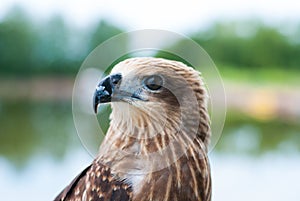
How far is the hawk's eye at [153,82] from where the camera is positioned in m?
0.73

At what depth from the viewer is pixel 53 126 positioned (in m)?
6.27

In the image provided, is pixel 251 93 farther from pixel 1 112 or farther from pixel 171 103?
pixel 171 103

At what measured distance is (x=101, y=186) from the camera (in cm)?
78

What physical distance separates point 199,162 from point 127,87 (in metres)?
0.17

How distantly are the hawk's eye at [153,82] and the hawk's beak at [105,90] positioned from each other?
4 centimetres

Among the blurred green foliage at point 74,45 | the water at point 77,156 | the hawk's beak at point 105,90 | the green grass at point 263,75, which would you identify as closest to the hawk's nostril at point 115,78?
the hawk's beak at point 105,90

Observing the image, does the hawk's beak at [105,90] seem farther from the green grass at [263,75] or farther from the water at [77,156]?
the green grass at [263,75]

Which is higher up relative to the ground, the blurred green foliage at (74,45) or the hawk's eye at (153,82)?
the blurred green foliage at (74,45)

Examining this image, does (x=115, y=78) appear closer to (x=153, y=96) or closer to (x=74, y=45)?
(x=153, y=96)

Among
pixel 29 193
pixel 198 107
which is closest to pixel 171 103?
pixel 198 107

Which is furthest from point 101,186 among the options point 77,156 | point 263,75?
point 263,75

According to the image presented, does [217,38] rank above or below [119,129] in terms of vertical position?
above


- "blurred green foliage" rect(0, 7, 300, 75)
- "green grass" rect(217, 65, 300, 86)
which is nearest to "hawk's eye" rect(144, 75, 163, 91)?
"blurred green foliage" rect(0, 7, 300, 75)

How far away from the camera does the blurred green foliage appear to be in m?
5.72
